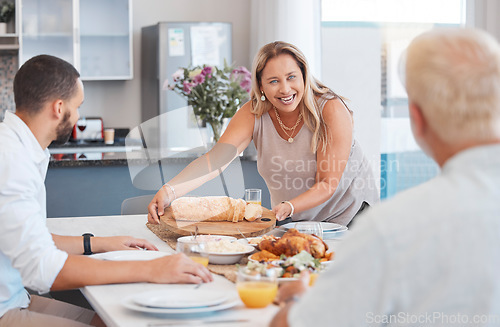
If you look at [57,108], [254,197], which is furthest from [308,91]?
[57,108]

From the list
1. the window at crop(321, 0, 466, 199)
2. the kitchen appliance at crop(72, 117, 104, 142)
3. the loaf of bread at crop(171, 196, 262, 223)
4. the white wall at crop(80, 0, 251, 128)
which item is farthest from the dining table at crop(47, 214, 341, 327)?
the white wall at crop(80, 0, 251, 128)

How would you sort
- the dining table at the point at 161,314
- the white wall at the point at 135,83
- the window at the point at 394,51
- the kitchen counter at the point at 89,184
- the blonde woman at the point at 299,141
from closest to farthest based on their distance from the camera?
the dining table at the point at 161,314 → the blonde woman at the point at 299,141 → the kitchen counter at the point at 89,184 → the window at the point at 394,51 → the white wall at the point at 135,83

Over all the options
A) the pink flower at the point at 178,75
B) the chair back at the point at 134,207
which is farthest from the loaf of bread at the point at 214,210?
the pink flower at the point at 178,75

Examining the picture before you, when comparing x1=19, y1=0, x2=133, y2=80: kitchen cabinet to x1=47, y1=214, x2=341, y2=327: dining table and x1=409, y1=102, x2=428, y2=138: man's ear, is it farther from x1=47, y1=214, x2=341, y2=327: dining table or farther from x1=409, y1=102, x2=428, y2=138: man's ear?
x1=409, y1=102, x2=428, y2=138: man's ear

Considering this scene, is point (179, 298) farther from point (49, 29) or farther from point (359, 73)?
point (49, 29)

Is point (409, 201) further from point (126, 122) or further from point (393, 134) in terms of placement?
point (126, 122)

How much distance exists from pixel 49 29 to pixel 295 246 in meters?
4.59

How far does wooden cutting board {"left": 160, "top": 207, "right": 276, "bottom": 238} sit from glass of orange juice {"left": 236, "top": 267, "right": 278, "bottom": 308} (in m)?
0.69

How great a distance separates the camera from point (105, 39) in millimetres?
5609

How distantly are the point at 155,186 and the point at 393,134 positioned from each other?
223cm

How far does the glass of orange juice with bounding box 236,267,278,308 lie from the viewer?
1.23 meters

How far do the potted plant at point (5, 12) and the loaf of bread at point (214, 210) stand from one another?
4.11 meters

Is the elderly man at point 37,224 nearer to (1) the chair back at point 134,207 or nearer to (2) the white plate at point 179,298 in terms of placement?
(2) the white plate at point 179,298

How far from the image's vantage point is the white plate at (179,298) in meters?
1.21
